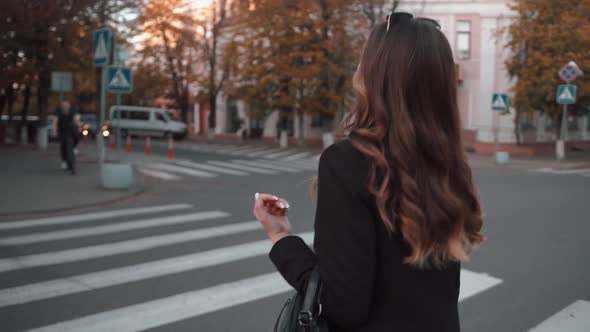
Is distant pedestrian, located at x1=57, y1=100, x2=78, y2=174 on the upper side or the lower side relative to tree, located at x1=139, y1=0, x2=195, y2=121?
lower

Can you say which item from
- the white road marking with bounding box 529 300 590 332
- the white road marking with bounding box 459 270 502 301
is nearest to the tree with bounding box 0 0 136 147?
the white road marking with bounding box 459 270 502 301

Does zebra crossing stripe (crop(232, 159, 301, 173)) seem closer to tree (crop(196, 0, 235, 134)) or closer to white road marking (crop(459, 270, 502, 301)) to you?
white road marking (crop(459, 270, 502, 301))

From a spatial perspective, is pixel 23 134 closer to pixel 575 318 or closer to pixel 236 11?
pixel 236 11

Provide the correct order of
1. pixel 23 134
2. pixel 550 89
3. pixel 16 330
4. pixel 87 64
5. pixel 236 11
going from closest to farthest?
pixel 16 330
pixel 87 64
pixel 550 89
pixel 23 134
pixel 236 11

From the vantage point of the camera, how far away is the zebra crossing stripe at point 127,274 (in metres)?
4.99

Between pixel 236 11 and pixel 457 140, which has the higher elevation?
pixel 236 11

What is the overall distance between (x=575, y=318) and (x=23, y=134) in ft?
90.9

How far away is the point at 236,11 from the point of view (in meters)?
33.2

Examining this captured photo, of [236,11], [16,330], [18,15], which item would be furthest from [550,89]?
[16,330]

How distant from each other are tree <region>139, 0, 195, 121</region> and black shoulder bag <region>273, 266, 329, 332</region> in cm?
3554

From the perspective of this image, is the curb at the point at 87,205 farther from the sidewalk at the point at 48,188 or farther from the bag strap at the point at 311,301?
the bag strap at the point at 311,301

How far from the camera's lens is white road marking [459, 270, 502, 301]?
519 centimetres

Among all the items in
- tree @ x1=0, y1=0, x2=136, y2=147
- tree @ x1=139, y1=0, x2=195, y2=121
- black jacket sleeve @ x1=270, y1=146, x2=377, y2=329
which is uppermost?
tree @ x1=139, y1=0, x2=195, y2=121

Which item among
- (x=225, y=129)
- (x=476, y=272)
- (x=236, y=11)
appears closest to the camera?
(x=476, y=272)
